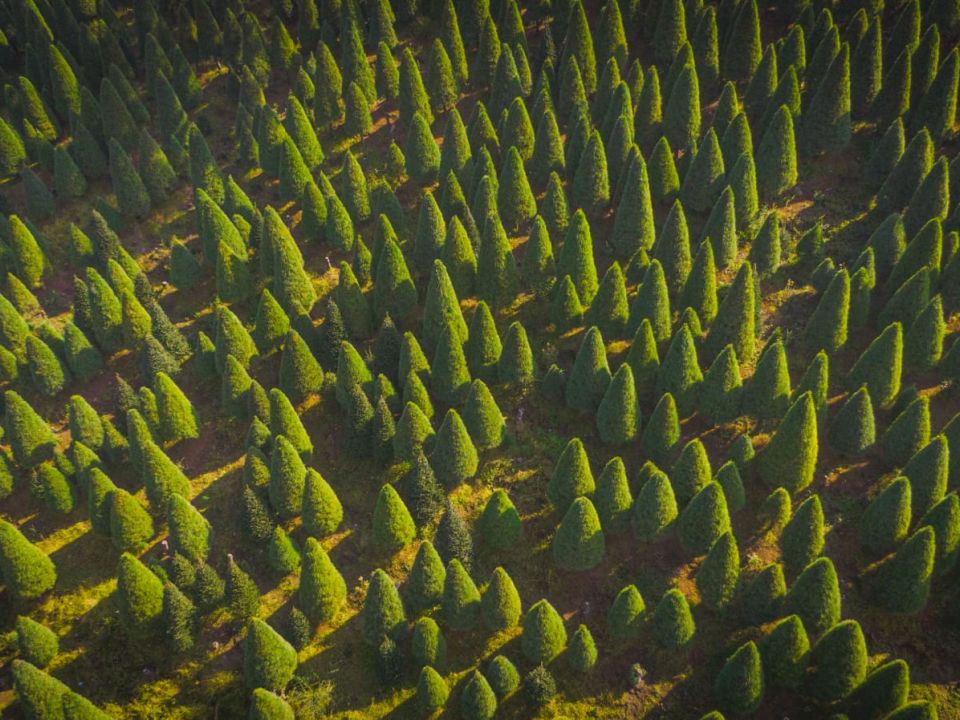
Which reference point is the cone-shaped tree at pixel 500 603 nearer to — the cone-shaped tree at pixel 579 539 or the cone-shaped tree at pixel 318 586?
the cone-shaped tree at pixel 579 539

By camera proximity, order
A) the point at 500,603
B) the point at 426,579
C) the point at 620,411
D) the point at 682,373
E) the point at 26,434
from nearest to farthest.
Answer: the point at 500,603 < the point at 426,579 < the point at 620,411 < the point at 682,373 < the point at 26,434

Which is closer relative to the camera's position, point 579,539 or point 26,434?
point 579,539

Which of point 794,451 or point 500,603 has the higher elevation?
point 794,451

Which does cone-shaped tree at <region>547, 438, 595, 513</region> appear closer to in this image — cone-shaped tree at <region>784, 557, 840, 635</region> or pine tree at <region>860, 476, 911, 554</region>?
cone-shaped tree at <region>784, 557, 840, 635</region>

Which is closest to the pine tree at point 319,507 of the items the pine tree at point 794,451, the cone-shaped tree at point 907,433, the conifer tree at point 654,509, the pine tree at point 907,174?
the conifer tree at point 654,509

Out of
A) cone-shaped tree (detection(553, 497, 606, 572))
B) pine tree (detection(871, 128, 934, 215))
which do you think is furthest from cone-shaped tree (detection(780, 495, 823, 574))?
pine tree (detection(871, 128, 934, 215))

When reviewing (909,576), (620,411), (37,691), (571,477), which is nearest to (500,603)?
(571,477)

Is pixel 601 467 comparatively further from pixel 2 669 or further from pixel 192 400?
pixel 2 669

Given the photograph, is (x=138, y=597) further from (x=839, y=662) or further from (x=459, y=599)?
(x=839, y=662)
